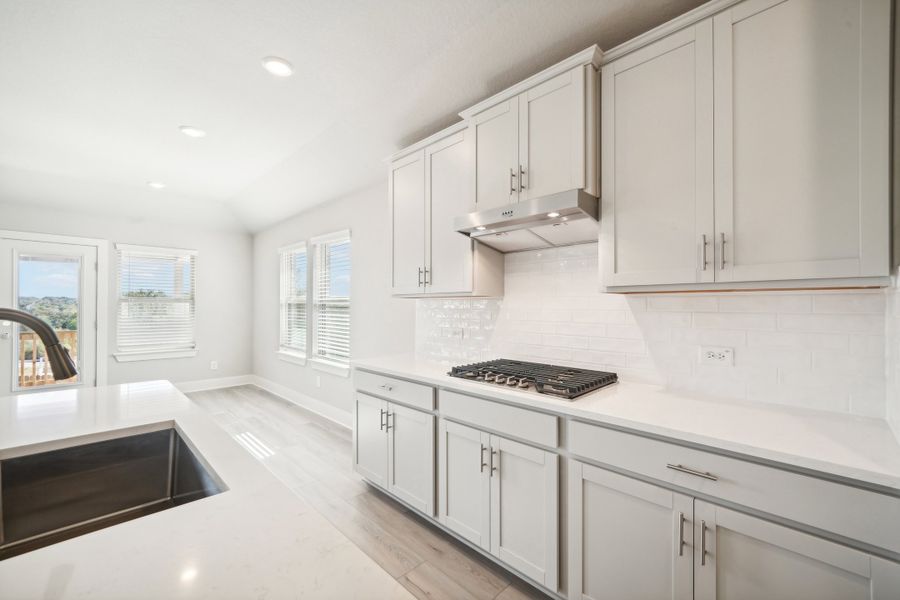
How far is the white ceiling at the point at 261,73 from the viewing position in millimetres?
1938

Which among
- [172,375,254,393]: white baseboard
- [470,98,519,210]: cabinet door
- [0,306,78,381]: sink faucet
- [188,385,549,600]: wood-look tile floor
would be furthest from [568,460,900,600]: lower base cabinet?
[172,375,254,393]: white baseboard

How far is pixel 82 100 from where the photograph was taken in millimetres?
2809

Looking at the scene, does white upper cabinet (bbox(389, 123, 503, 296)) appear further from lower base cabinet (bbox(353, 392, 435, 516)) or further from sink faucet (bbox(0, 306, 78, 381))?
sink faucet (bbox(0, 306, 78, 381))

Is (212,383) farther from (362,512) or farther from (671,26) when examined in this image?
(671,26)

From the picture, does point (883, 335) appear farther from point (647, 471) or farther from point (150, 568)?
point (150, 568)

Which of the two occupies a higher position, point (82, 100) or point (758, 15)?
point (82, 100)

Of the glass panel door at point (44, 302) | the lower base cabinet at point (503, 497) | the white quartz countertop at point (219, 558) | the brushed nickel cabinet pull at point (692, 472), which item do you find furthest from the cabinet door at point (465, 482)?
the glass panel door at point (44, 302)

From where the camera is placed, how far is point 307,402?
5.01 meters

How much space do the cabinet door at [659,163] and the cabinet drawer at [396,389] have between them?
3.96 feet

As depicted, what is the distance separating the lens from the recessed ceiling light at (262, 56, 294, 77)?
2335 mm

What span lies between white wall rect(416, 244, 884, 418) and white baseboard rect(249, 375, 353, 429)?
215 centimetres

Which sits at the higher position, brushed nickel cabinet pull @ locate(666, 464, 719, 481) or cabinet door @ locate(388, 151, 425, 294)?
cabinet door @ locate(388, 151, 425, 294)

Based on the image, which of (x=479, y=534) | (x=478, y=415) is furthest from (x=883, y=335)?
(x=479, y=534)

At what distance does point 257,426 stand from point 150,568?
414 centimetres
